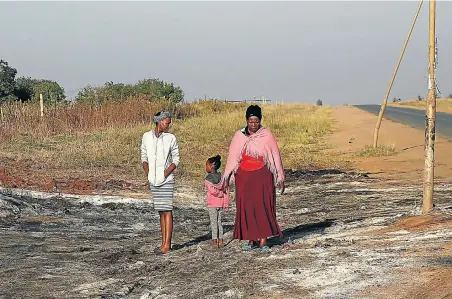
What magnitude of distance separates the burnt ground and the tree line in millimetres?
21165

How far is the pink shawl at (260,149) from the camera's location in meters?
7.70

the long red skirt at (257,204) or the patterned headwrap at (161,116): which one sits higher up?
the patterned headwrap at (161,116)

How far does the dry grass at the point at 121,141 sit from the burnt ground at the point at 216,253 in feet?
17.5

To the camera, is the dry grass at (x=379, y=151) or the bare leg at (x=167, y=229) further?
the dry grass at (x=379, y=151)

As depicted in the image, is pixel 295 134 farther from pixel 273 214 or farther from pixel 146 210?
pixel 273 214

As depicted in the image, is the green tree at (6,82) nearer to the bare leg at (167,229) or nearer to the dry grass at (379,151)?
the dry grass at (379,151)

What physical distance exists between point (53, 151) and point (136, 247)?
11.8 m

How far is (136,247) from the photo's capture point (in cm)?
871

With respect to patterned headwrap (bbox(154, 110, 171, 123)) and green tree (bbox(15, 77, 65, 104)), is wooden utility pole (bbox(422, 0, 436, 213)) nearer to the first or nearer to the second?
patterned headwrap (bbox(154, 110, 171, 123))

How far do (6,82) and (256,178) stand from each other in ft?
108

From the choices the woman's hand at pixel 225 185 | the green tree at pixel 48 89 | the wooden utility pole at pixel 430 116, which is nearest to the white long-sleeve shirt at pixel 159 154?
the woman's hand at pixel 225 185

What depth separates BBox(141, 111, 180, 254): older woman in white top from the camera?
8008 mm

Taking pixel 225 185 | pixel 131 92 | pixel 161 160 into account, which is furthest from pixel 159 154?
pixel 131 92

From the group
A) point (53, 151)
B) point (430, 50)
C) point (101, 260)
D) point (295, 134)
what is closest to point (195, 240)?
point (101, 260)
